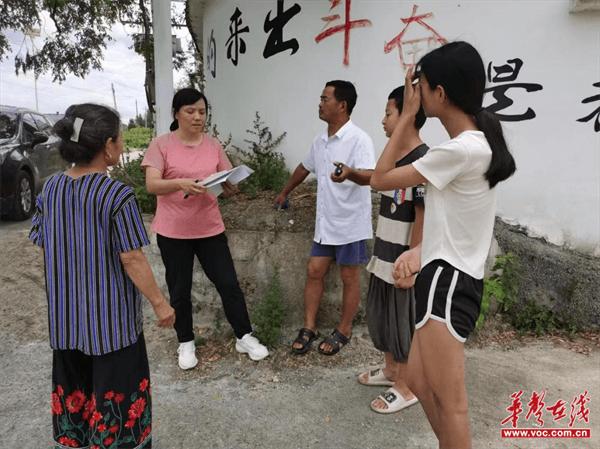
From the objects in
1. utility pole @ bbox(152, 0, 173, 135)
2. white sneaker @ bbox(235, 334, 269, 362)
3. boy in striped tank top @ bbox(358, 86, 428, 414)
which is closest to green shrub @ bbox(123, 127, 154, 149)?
utility pole @ bbox(152, 0, 173, 135)

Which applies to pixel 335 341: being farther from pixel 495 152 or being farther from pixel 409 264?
pixel 495 152

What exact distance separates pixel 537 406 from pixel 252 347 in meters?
1.82

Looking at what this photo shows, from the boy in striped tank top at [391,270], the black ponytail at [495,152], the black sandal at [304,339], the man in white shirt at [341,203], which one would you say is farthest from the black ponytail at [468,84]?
the black sandal at [304,339]

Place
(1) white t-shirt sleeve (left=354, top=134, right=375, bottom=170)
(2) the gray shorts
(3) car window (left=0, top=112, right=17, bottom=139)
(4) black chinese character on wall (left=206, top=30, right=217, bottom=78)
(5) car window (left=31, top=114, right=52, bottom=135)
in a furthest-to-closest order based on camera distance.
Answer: (5) car window (left=31, top=114, right=52, bottom=135), (4) black chinese character on wall (left=206, top=30, right=217, bottom=78), (3) car window (left=0, top=112, right=17, bottom=139), (1) white t-shirt sleeve (left=354, top=134, right=375, bottom=170), (2) the gray shorts

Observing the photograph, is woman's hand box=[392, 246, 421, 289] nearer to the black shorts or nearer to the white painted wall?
the black shorts

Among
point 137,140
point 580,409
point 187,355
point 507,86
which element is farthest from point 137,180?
point 137,140

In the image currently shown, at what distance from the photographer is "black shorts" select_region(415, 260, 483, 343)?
1.61 meters

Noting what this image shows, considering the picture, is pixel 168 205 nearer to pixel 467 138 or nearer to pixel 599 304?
pixel 467 138

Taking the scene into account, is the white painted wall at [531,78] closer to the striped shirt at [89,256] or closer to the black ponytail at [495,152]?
the black ponytail at [495,152]

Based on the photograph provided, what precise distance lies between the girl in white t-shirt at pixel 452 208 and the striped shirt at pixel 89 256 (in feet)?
3.38

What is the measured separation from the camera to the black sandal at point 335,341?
3186 millimetres

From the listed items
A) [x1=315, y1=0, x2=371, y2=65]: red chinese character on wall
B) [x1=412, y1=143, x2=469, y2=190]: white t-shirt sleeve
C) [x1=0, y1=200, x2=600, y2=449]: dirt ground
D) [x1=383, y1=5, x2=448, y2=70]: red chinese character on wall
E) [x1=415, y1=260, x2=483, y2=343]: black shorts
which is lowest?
[x1=0, y1=200, x2=600, y2=449]: dirt ground

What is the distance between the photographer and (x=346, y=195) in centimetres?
302

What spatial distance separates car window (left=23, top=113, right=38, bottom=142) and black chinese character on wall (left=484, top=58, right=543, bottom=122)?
678 centimetres
